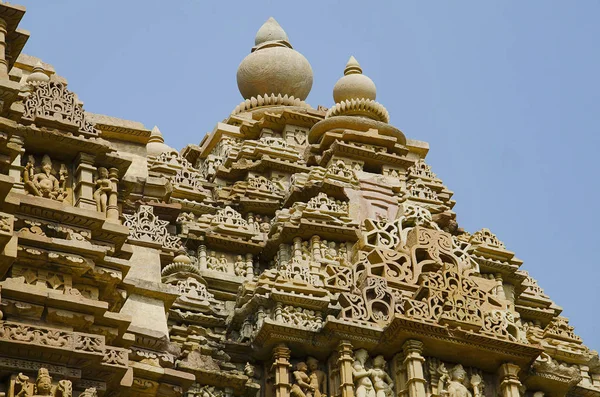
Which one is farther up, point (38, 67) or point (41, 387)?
point (38, 67)

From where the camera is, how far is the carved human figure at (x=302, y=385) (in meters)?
34.6

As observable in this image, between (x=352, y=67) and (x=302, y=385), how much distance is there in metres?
19.2

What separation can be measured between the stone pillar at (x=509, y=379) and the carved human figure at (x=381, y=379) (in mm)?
2519

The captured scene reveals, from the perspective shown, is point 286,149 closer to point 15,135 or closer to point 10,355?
point 15,135

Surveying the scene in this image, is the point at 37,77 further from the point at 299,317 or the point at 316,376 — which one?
the point at 316,376

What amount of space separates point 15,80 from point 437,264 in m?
10.8

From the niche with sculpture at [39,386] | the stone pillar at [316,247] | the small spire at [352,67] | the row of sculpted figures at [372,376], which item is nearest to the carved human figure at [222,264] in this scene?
the stone pillar at [316,247]

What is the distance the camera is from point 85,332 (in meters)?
28.7

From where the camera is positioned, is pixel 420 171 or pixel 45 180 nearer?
pixel 45 180

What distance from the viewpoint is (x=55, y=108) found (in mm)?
31906

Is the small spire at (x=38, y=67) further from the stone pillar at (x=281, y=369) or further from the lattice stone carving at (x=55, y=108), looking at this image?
the stone pillar at (x=281, y=369)

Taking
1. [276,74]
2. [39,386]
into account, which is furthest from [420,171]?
[39,386]

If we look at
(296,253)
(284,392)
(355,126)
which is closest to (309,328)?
(284,392)

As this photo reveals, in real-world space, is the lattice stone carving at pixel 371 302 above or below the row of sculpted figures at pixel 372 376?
above
